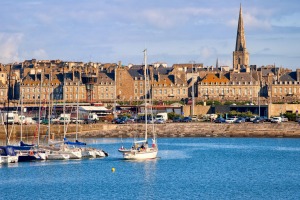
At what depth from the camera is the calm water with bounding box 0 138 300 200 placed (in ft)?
154

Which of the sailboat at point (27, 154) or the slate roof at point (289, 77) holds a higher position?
the slate roof at point (289, 77)

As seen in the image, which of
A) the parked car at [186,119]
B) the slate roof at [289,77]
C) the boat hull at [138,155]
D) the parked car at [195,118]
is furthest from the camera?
the slate roof at [289,77]

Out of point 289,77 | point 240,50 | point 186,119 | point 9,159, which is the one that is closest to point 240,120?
point 186,119

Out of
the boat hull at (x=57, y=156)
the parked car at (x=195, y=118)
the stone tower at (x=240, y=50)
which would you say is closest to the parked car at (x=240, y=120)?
the parked car at (x=195, y=118)

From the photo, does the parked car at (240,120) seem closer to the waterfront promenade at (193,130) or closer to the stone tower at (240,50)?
the waterfront promenade at (193,130)

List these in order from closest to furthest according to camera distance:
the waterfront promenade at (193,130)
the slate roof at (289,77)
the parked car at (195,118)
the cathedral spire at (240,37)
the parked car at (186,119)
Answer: the waterfront promenade at (193,130) < the parked car at (186,119) < the parked car at (195,118) < the slate roof at (289,77) < the cathedral spire at (240,37)

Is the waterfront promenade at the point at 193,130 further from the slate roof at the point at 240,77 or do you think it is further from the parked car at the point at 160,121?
the slate roof at the point at 240,77

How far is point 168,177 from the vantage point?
178 feet

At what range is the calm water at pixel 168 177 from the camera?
154 feet

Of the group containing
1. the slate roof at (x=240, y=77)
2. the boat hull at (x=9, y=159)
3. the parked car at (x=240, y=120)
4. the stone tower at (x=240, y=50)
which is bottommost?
the boat hull at (x=9, y=159)

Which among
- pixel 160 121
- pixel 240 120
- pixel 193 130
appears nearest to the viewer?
pixel 193 130

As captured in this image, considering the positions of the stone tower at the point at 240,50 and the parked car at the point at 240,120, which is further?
the stone tower at the point at 240,50

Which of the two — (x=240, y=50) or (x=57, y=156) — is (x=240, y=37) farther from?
(x=57, y=156)

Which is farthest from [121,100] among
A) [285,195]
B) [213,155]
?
[285,195]
